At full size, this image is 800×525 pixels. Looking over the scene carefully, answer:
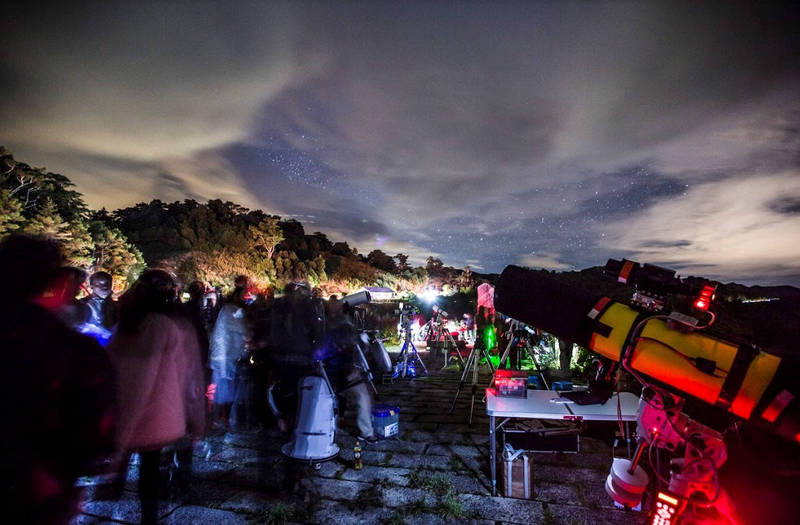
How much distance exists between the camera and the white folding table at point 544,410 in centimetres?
352

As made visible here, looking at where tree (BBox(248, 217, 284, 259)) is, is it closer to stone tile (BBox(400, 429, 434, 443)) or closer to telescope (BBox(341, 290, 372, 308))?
telescope (BBox(341, 290, 372, 308))

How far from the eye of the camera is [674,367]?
4.59 feet

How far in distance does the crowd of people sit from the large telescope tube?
2.08 metres

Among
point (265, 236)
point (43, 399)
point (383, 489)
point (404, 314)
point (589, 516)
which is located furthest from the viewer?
point (265, 236)

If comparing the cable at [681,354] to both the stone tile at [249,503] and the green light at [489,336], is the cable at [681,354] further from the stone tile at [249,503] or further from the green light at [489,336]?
the green light at [489,336]

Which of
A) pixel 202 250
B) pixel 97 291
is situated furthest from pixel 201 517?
pixel 202 250

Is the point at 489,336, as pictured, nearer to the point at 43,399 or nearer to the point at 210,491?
the point at 210,491

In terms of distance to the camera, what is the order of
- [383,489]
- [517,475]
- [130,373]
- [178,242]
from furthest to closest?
[178,242] → [383,489] → [517,475] → [130,373]

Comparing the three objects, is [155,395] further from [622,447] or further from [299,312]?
[622,447]

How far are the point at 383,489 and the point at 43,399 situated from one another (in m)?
3.26

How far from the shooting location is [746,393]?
1235mm

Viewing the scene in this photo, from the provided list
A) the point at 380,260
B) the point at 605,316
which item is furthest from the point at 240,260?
the point at 605,316

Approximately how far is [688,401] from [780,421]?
0.29m

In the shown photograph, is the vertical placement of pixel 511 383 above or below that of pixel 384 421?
above
